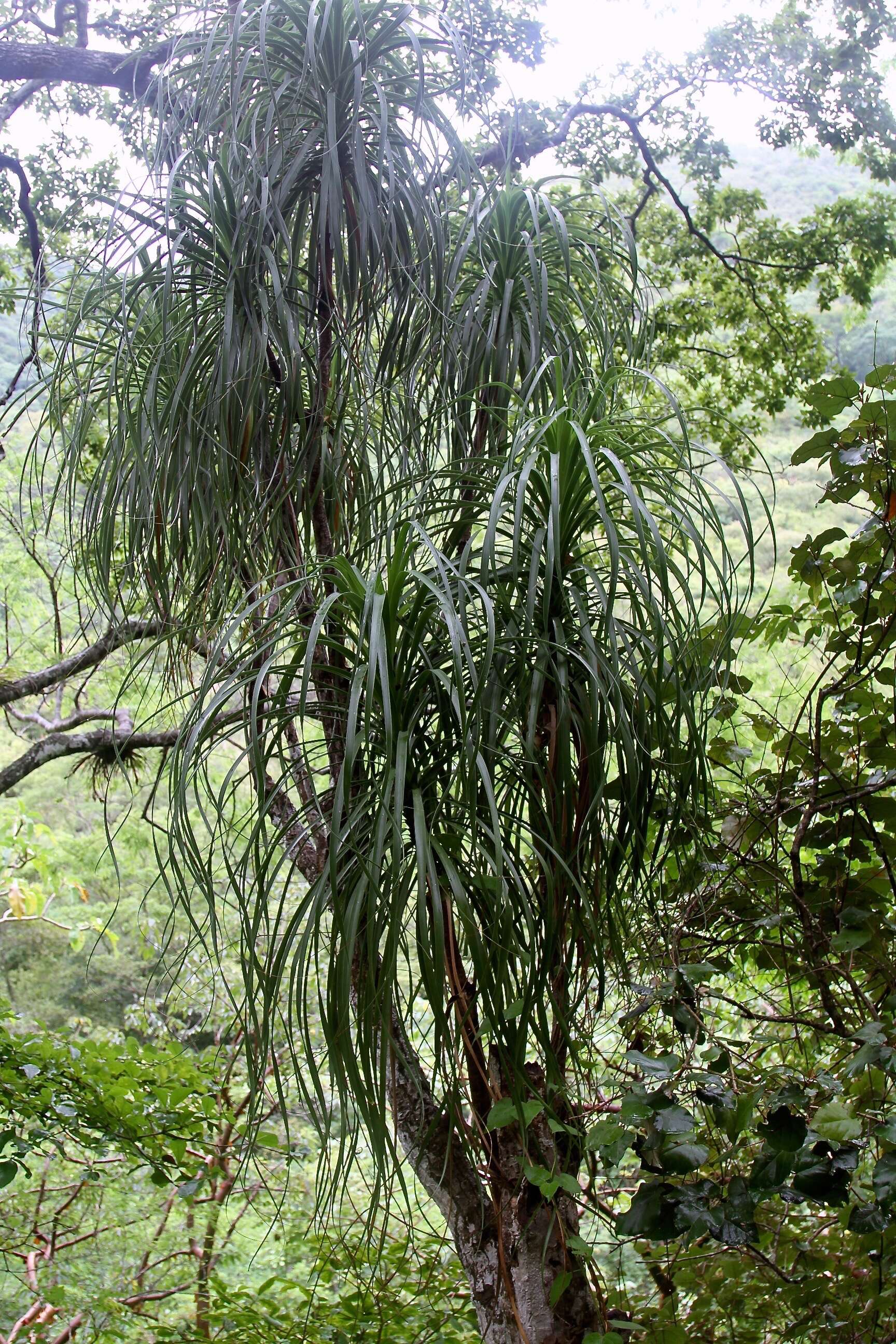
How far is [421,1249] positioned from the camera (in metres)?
1.80

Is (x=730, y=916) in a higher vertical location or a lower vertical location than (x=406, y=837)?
lower

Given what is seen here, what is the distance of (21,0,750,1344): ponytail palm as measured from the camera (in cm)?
88

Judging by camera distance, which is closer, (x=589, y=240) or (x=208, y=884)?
(x=208, y=884)

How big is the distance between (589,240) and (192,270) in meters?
0.50

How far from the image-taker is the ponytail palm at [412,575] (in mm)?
878

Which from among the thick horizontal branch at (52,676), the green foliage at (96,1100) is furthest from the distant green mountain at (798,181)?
the green foliage at (96,1100)

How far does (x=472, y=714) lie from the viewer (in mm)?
865

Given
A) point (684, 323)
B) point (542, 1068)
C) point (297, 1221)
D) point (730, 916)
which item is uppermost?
point (684, 323)

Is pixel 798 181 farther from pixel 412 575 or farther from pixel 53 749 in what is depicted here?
pixel 412 575

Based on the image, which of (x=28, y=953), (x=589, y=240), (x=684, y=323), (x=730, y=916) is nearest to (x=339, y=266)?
(x=589, y=240)

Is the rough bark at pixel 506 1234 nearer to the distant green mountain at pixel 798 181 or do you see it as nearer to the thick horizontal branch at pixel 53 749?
the thick horizontal branch at pixel 53 749

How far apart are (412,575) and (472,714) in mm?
129

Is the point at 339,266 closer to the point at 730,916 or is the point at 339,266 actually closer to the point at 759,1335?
the point at 730,916

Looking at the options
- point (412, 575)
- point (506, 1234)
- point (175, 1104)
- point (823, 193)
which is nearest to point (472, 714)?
point (412, 575)
